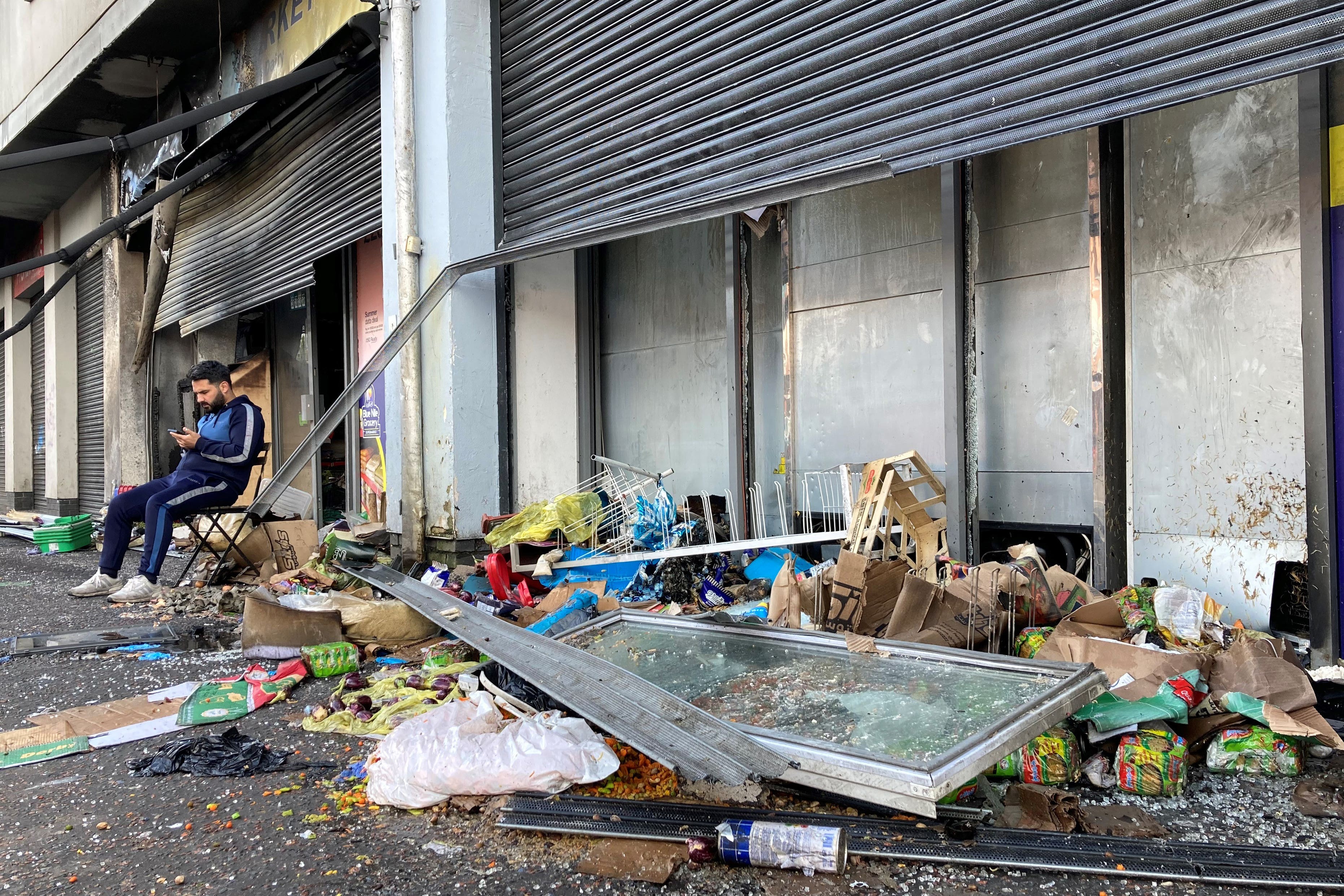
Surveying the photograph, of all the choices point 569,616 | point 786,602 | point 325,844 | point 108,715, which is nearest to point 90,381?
point 108,715

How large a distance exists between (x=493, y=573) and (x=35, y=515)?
10.9 meters

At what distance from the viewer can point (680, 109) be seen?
4.71 meters

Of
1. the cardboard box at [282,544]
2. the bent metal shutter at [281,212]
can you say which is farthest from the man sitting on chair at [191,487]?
the bent metal shutter at [281,212]

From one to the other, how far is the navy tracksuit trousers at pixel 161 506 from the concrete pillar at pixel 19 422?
11213 mm

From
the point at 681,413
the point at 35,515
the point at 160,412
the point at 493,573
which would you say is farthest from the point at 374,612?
the point at 35,515

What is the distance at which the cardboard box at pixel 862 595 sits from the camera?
342cm

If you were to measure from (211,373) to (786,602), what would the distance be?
4.46 meters

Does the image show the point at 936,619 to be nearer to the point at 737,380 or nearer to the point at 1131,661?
the point at 1131,661

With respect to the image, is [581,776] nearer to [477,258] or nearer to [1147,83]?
[1147,83]

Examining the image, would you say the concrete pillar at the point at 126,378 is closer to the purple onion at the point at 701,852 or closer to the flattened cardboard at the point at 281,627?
the flattened cardboard at the point at 281,627

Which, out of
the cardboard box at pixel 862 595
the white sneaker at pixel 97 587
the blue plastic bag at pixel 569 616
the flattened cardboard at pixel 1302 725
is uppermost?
the cardboard box at pixel 862 595

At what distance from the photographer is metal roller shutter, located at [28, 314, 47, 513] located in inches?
554

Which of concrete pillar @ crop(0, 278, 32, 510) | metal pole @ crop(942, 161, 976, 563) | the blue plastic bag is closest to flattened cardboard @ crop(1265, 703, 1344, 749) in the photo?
metal pole @ crop(942, 161, 976, 563)

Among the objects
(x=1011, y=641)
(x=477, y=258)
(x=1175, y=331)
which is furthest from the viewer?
(x=477, y=258)
